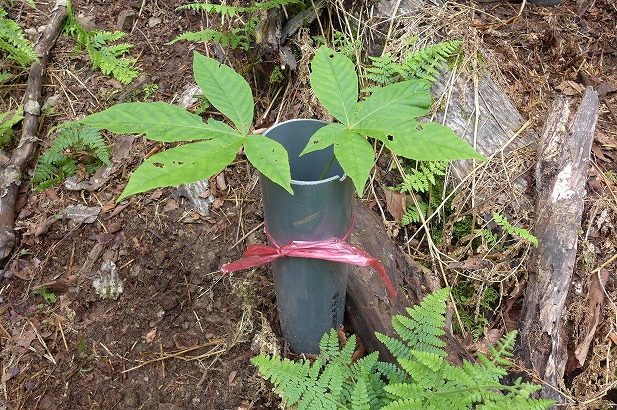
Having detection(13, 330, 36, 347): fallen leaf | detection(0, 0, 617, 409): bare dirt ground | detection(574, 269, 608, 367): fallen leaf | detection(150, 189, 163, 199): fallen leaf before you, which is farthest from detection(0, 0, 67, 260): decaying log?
detection(574, 269, 608, 367): fallen leaf

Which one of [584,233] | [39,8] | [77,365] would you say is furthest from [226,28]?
[584,233]

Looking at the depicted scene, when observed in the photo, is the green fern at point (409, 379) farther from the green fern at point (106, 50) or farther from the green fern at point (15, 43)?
the green fern at point (15, 43)

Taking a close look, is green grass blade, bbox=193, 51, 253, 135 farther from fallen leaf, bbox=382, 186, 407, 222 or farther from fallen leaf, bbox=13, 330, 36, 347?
fallen leaf, bbox=13, 330, 36, 347

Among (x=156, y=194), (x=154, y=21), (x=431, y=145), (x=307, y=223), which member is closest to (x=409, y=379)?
(x=307, y=223)

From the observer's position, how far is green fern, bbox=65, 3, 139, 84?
370 centimetres

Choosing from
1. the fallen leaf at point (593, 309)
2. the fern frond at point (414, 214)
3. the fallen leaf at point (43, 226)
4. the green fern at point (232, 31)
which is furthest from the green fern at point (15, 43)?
the fallen leaf at point (593, 309)

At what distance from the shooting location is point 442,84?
3066 mm

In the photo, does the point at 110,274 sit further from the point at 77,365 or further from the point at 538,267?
the point at 538,267

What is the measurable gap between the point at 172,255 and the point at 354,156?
1.86 meters

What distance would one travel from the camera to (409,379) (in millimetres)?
2076

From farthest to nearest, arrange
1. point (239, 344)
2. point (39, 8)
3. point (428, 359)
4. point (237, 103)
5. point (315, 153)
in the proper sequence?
point (39, 8) < point (239, 344) < point (315, 153) < point (428, 359) < point (237, 103)

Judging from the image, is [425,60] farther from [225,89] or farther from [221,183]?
[225,89]

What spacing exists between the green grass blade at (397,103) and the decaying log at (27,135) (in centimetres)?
258

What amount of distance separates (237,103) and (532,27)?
9.29ft
